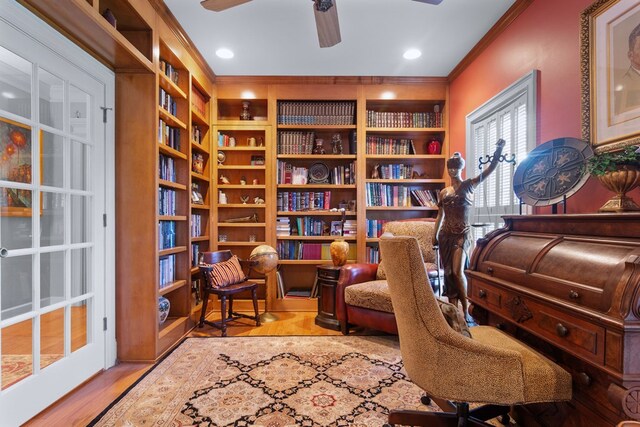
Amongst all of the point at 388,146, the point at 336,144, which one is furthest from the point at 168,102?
the point at 388,146

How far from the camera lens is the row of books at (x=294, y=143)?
12.8 feet

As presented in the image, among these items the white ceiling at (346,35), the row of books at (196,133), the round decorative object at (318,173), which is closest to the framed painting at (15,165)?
the white ceiling at (346,35)

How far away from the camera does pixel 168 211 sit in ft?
9.44

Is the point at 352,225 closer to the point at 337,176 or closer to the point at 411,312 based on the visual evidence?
the point at 337,176

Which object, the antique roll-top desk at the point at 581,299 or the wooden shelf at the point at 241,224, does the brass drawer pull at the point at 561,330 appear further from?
the wooden shelf at the point at 241,224

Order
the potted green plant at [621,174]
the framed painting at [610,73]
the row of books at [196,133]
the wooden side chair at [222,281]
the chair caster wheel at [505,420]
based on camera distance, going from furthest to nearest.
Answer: the row of books at [196,133]
the wooden side chair at [222,281]
the chair caster wheel at [505,420]
the framed painting at [610,73]
the potted green plant at [621,174]

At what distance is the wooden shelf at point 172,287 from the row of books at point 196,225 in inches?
22.5

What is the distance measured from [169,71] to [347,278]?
8.60 ft

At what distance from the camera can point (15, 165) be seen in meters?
1.64

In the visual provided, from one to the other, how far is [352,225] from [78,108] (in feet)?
9.29

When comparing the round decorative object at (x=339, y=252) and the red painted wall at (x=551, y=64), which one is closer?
the red painted wall at (x=551, y=64)

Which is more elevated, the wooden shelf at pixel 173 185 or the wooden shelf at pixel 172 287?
the wooden shelf at pixel 173 185

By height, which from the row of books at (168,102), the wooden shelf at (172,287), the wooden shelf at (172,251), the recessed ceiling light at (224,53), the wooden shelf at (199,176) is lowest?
the wooden shelf at (172,287)

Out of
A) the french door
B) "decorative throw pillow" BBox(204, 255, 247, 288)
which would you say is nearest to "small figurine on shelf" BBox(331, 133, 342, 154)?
"decorative throw pillow" BBox(204, 255, 247, 288)
